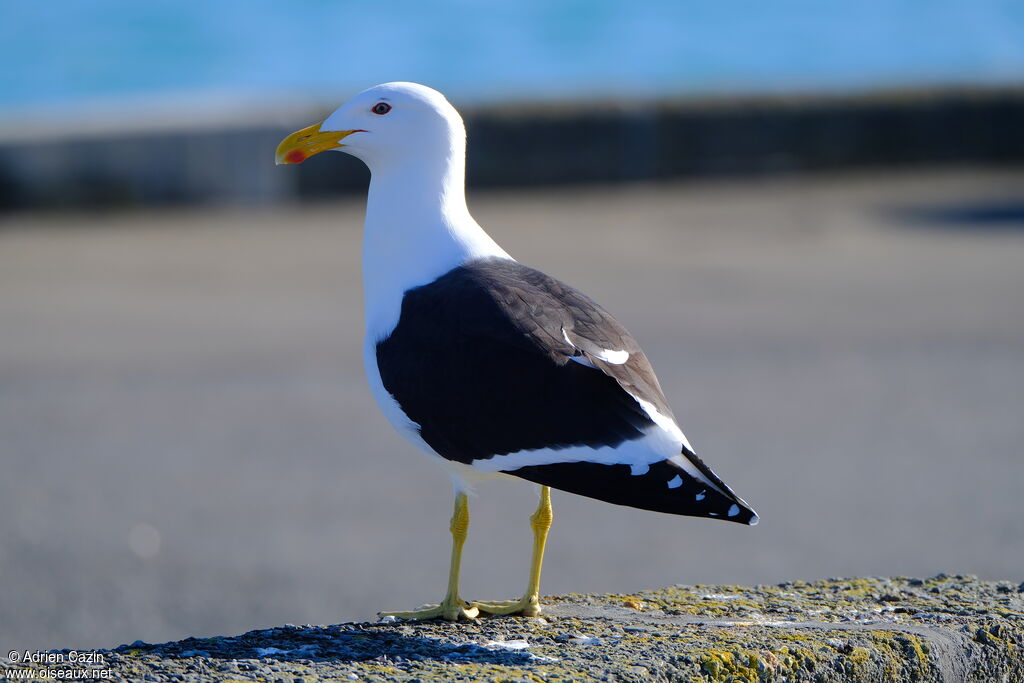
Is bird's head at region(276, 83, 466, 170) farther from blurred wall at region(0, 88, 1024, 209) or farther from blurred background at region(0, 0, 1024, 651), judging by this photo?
blurred wall at region(0, 88, 1024, 209)

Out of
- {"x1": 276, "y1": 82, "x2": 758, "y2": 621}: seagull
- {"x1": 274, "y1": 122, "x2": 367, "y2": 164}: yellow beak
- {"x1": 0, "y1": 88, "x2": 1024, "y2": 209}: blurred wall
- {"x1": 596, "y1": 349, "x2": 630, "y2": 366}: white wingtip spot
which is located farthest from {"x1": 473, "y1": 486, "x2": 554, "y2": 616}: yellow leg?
{"x1": 0, "y1": 88, "x2": 1024, "y2": 209}: blurred wall

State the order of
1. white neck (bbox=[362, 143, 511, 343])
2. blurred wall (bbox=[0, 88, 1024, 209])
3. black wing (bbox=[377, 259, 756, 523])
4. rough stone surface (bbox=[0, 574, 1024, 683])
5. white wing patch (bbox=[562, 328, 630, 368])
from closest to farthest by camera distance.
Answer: rough stone surface (bbox=[0, 574, 1024, 683]) → black wing (bbox=[377, 259, 756, 523]) → white wing patch (bbox=[562, 328, 630, 368]) → white neck (bbox=[362, 143, 511, 343]) → blurred wall (bbox=[0, 88, 1024, 209])

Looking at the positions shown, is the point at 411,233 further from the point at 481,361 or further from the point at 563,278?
the point at 563,278

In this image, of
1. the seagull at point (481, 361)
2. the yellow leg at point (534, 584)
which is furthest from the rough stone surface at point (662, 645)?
the seagull at point (481, 361)

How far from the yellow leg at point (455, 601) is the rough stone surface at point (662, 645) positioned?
7 centimetres

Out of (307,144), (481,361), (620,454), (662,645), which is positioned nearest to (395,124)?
(307,144)

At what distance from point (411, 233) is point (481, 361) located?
1.78 ft

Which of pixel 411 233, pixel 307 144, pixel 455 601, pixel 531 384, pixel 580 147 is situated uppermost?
pixel 580 147

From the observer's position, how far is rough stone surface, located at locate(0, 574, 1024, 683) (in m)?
2.92

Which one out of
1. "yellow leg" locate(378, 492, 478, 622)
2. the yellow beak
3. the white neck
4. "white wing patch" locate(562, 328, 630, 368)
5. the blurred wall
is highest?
the blurred wall

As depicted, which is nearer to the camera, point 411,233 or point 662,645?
point 662,645

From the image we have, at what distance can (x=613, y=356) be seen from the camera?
3312 mm

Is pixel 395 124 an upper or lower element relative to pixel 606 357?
upper

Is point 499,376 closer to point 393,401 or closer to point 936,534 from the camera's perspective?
point 393,401
